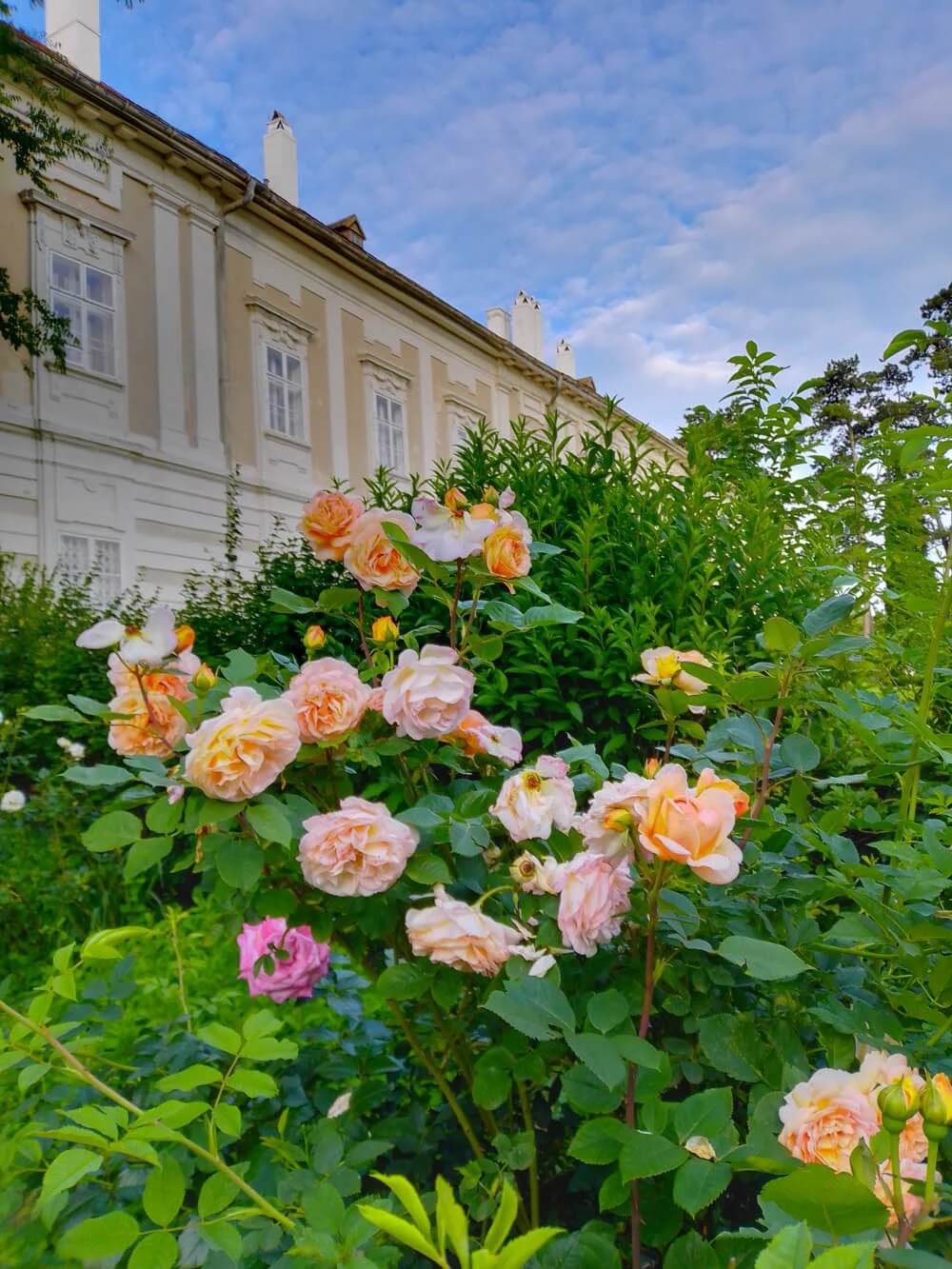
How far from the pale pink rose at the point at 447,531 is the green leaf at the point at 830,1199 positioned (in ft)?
1.66

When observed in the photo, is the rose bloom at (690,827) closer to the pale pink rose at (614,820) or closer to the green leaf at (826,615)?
the pale pink rose at (614,820)

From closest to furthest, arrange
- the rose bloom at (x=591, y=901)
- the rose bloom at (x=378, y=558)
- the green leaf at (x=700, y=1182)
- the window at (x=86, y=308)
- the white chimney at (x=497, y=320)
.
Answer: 1. the green leaf at (x=700, y=1182)
2. the rose bloom at (x=591, y=901)
3. the rose bloom at (x=378, y=558)
4. the window at (x=86, y=308)
5. the white chimney at (x=497, y=320)

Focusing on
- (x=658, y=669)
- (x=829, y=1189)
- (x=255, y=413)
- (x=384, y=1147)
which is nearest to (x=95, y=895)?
(x=384, y=1147)

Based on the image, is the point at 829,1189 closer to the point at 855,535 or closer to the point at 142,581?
the point at 855,535

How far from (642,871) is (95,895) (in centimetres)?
218

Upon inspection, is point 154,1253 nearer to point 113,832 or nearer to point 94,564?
point 113,832

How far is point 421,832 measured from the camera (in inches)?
25.6

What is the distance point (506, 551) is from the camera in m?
0.72

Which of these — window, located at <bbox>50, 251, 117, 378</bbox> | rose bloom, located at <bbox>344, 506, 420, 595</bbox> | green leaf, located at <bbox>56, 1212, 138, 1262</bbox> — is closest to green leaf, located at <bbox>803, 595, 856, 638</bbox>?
rose bloom, located at <bbox>344, 506, 420, 595</bbox>

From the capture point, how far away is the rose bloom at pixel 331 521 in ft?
2.51

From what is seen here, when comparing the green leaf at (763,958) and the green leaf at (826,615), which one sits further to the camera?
the green leaf at (826,615)

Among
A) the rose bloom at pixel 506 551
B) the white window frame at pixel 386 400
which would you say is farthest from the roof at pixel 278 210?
the rose bloom at pixel 506 551

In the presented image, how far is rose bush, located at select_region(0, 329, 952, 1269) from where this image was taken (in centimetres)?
43

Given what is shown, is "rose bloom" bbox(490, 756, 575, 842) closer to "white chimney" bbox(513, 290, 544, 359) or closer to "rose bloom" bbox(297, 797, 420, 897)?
"rose bloom" bbox(297, 797, 420, 897)
